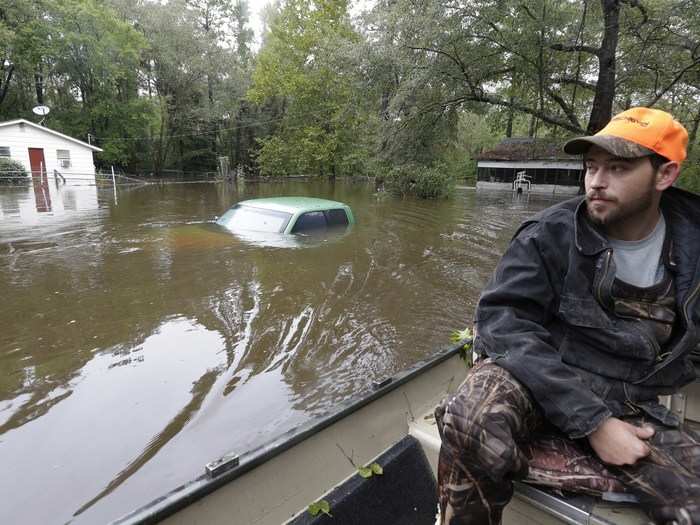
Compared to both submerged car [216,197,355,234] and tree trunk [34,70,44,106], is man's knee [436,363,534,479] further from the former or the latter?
tree trunk [34,70,44,106]

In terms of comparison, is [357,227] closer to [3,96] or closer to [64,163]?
[64,163]

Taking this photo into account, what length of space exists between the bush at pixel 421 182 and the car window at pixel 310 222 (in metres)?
11.0

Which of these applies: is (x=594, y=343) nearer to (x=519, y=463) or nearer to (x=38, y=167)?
(x=519, y=463)

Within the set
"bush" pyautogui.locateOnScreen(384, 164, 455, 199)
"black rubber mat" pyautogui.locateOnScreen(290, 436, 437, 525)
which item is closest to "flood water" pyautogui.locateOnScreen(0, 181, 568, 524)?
"black rubber mat" pyautogui.locateOnScreen(290, 436, 437, 525)

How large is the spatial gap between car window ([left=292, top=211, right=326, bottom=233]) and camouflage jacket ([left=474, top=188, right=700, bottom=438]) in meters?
7.91

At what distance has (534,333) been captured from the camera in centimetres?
162

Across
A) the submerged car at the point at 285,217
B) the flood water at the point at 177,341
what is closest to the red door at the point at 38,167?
the flood water at the point at 177,341

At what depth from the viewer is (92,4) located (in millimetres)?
30625

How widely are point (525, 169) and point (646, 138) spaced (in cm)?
3674

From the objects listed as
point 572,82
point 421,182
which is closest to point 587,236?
point 572,82

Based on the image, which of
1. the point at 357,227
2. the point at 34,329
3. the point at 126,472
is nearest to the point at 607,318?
the point at 126,472

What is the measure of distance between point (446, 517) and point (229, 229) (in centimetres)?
884

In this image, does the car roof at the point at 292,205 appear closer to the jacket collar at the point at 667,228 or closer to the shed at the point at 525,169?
the jacket collar at the point at 667,228

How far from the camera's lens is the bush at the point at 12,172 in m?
22.9
